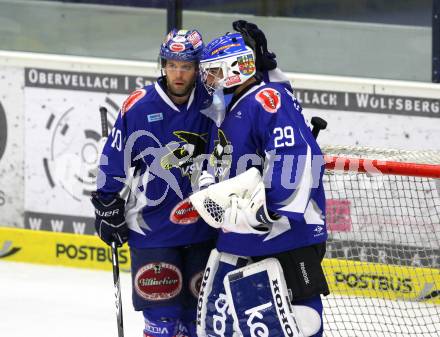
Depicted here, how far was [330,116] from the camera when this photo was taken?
5.97 metres

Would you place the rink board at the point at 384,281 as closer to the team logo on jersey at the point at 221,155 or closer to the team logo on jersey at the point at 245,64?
the team logo on jersey at the point at 221,155

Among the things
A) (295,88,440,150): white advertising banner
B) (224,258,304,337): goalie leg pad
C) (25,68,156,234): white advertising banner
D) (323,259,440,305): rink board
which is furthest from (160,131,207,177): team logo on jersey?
(25,68,156,234): white advertising banner

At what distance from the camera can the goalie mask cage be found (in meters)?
5.25

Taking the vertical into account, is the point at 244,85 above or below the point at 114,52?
above

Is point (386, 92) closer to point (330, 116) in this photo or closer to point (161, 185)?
point (330, 116)

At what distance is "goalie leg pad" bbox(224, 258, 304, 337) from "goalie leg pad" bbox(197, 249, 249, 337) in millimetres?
52

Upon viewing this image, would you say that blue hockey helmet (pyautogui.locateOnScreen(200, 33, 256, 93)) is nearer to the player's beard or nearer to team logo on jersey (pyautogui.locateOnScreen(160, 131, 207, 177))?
the player's beard

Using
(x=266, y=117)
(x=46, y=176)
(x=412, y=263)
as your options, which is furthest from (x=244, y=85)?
(x=46, y=176)

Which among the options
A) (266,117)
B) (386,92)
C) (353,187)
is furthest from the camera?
(386,92)

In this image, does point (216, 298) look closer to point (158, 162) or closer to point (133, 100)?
point (158, 162)

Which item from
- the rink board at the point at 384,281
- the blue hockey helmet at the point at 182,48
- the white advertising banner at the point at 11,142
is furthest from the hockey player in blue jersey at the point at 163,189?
the white advertising banner at the point at 11,142

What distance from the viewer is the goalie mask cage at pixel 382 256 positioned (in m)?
5.25

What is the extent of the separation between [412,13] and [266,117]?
229 cm

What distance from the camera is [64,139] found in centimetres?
638
